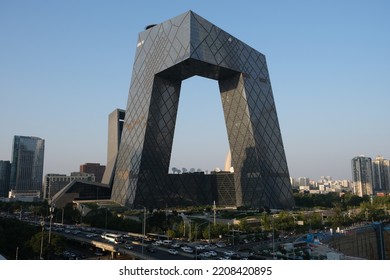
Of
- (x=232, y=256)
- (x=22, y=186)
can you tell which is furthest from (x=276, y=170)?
(x=22, y=186)

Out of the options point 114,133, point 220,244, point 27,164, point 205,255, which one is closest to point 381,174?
point 114,133

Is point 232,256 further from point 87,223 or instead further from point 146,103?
point 146,103

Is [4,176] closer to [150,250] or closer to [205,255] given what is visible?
[150,250]

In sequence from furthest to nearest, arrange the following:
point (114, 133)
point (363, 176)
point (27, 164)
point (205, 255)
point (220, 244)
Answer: point (363, 176) → point (27, 164) → point (114, 133) → point (220, 244) → point (205, 255)

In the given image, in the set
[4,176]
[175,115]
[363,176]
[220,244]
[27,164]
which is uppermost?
[175,115]

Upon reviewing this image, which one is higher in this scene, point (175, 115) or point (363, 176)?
point (175, 115)

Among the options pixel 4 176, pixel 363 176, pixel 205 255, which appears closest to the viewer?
pixel 205 255
